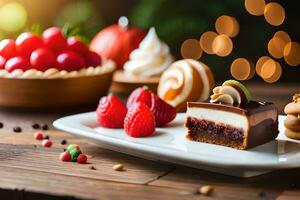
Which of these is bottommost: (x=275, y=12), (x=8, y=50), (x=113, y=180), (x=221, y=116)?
(x=113, y=180)

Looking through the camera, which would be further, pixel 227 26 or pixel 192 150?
pixel 227 26

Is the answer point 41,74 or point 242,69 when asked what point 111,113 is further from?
point 242,69

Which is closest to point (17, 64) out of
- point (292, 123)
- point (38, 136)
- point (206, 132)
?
point (38, 136)

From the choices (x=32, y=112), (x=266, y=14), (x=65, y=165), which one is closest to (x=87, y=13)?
(x=266, y=14)

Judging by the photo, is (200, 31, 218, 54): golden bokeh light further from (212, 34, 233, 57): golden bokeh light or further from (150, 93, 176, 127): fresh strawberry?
(150, 93, 176, 127): fresh strawberry

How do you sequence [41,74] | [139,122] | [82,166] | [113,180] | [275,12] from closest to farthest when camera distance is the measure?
1. [113,180]
2. [82,166]
3. [139,122]
4. [41,74]
5. [275,12]

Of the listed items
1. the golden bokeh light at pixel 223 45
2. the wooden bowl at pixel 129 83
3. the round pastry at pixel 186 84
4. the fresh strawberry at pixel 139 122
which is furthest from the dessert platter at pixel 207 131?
the golden bokeh light at pixel 223 45

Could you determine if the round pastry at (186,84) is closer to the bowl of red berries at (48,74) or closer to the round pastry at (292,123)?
the bowl of red berries at (48,74)
